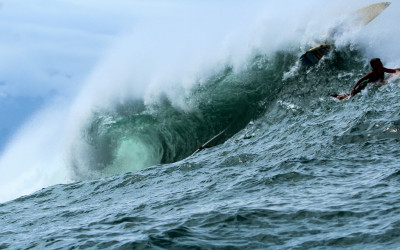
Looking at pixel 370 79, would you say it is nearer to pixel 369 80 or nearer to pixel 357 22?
pixel 369 80

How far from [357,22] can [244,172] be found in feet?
48.0

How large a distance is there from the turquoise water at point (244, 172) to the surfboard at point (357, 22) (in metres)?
0.43

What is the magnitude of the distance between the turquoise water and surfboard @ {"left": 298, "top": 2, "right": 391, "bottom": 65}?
43cm

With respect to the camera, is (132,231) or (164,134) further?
(164,134)

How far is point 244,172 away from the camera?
11.9 metres

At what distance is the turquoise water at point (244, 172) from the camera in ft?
24.4

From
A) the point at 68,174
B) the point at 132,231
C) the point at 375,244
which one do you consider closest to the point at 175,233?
the point at 132,231

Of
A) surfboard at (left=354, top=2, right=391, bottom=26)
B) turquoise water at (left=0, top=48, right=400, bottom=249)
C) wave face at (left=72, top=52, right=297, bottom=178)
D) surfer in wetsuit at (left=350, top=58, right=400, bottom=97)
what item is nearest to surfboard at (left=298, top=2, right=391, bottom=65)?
surfboard at (left=354, top=2, right=391, bottom=26)

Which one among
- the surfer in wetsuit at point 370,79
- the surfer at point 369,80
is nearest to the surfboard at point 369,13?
the surfer at point 369,80

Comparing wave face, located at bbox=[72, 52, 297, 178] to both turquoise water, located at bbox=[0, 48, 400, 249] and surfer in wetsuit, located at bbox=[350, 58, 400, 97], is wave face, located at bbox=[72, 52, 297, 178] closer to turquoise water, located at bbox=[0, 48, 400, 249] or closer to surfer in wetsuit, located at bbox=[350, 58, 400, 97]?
turquoise water, located at bbox=[0, 48, 400, 249]

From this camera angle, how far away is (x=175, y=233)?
7.70 meters

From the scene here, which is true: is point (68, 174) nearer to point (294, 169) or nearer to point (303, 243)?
point (294, 169)

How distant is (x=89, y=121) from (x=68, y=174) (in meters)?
2.94

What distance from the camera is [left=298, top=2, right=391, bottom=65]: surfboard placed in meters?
22.5
